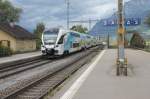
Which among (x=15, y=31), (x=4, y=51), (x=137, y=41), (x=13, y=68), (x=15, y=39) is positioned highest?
(x=15, y=31)

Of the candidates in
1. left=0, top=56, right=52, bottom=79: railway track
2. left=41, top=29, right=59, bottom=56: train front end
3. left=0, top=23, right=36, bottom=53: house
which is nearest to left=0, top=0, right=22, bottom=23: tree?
left=0, top=23, right=36, bottom=53: house

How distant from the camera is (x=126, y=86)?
51.4 feet

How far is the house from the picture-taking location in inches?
2534

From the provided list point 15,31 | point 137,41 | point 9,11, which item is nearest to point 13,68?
point 15,31

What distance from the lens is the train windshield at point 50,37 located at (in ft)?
135

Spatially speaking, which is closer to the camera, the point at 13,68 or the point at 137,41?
the point at 13,68

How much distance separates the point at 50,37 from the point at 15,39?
24031 mm

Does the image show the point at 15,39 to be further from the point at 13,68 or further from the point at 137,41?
the point at 13,68

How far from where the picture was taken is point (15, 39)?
6444 cm

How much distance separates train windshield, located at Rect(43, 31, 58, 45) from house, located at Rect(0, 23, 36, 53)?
20.8 metres

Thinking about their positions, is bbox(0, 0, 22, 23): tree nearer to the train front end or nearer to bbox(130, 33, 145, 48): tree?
bbox(130, 33, 145, 48): tree

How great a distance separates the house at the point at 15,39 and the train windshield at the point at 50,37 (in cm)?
2077

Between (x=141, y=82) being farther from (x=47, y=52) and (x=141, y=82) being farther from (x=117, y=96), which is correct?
(x=47, y=52)

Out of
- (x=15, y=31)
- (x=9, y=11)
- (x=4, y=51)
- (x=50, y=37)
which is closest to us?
(x=50, y=37)
